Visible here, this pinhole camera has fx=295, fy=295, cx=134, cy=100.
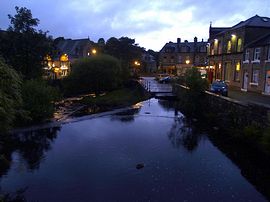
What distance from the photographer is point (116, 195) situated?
13227 mm

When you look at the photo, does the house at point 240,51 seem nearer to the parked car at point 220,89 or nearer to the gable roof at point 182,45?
the parked car at point 220,89

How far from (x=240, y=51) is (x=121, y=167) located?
106 ft

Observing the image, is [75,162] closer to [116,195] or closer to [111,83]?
[116,195]

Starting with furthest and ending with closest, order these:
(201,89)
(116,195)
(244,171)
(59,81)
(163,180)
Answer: (59,81)
(201,89)
(244,171)
(163,180)
(116,195)

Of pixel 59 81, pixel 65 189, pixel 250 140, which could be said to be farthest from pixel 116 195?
pixel 59 81

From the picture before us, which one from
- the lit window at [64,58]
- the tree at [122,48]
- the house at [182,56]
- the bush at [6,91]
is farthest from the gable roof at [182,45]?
the bush at [6,91]

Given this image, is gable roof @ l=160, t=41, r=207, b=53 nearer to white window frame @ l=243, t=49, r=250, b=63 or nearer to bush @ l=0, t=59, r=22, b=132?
white window frame @ l=243, t=49, r=250, b=63

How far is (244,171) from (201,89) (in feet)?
51.8

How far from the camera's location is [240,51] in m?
42.1

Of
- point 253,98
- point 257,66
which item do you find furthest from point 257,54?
point 253,98

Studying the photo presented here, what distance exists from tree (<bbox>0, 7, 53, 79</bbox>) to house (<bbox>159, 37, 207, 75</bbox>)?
53.3 metres

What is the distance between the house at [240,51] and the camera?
3809 centimetres

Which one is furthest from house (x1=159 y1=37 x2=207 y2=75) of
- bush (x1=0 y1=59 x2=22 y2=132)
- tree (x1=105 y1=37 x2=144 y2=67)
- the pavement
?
bush (x1=0 y1=59 x2=22 y2=132)

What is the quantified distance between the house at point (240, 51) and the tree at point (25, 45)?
28.1 meters
